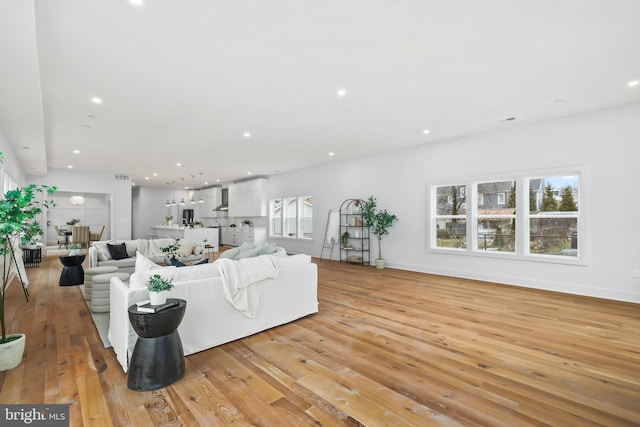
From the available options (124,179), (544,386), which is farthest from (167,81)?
(124,179)

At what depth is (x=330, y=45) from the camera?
9.27ft

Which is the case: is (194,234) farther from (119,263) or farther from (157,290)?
(157,290)

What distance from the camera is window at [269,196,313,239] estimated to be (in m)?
9.59

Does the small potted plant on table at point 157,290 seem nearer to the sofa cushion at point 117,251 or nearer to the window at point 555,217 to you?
the sofa cushion at point 117,251

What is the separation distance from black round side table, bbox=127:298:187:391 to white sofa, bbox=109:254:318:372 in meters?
0.32

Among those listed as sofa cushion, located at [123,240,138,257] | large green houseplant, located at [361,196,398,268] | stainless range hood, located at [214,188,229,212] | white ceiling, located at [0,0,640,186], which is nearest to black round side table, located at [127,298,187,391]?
white ceiling, located at [0,0,640,186]

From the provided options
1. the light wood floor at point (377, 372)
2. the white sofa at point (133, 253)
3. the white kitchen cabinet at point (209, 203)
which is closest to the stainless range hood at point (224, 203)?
the white kitchen cabinet at point (209, 203)

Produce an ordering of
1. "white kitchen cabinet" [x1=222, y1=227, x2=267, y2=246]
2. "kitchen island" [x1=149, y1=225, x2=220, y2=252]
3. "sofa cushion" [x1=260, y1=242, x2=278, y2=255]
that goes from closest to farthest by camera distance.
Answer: "sofa cushion" [x1=260, y1=242, x2=278, y2=255] → "kitchen island" [x1=149, y1=225, x2=220, y2=252] → "white kitchen cabinet" [x1=222, y1=227, x2=267, y2=246]

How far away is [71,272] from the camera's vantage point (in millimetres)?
5371

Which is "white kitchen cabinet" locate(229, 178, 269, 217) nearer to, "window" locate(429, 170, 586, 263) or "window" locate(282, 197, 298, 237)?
"window" locate(282, 197, 298, 237)

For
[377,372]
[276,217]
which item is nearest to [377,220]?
[276,217]

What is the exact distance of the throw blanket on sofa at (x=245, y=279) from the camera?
9.78ft

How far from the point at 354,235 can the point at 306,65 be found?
212 inches

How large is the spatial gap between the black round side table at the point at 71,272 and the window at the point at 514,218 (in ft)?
21.9
